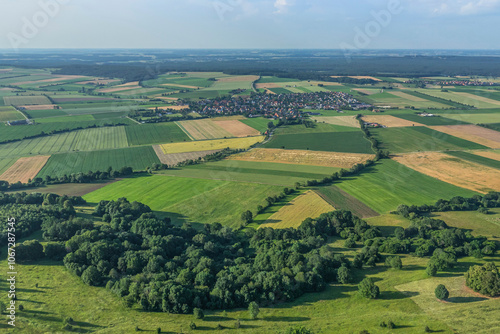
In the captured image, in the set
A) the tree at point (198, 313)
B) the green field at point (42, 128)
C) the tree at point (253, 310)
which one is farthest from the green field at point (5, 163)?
the tree at point (253, 310)

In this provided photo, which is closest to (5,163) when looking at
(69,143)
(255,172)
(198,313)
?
(69,143)

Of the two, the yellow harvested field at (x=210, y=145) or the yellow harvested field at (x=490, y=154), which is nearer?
the yellow harvested field at (x=490, y=154)

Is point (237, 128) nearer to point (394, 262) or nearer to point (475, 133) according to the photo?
point (475, 133)

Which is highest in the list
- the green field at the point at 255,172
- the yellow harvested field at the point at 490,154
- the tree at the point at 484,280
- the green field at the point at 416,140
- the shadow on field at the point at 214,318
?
the green field at the point at 416,140

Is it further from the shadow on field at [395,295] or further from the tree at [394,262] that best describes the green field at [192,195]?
the shadow on field at [395,295]

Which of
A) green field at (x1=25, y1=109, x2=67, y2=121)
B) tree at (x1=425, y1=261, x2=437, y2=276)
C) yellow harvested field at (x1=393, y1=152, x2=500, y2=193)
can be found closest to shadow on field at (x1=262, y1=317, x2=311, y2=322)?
tree at (x1=425, y1=261, x2=437, y2=276)

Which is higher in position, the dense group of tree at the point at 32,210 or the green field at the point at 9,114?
the green field at the point at 9,114

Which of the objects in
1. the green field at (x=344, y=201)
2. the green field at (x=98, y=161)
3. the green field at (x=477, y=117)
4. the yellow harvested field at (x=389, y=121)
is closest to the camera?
the green field at (x=344, y=201)
